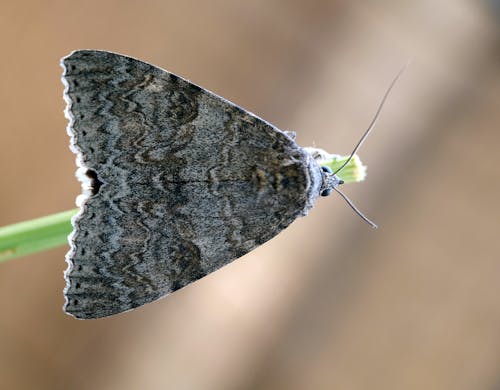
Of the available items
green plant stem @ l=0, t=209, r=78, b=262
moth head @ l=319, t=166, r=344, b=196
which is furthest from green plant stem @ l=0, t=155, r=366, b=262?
moth head @ l=319, t=166, r=344, b=196

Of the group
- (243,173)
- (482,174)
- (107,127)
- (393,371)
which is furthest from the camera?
(482,174)

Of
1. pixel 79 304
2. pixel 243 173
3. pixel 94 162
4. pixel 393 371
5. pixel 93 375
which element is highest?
pixel 243 173

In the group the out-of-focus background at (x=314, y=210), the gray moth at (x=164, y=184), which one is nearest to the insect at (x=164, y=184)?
the gray moth at (x=164, y=184)

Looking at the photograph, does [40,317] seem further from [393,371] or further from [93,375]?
[393,371]

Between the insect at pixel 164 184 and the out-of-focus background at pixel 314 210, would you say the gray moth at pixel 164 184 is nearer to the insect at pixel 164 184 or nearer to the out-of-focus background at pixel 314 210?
the insect at pixel 164 184

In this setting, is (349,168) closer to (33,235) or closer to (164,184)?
(164,184)

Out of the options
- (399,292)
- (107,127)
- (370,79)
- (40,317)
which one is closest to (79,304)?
(107,127)
